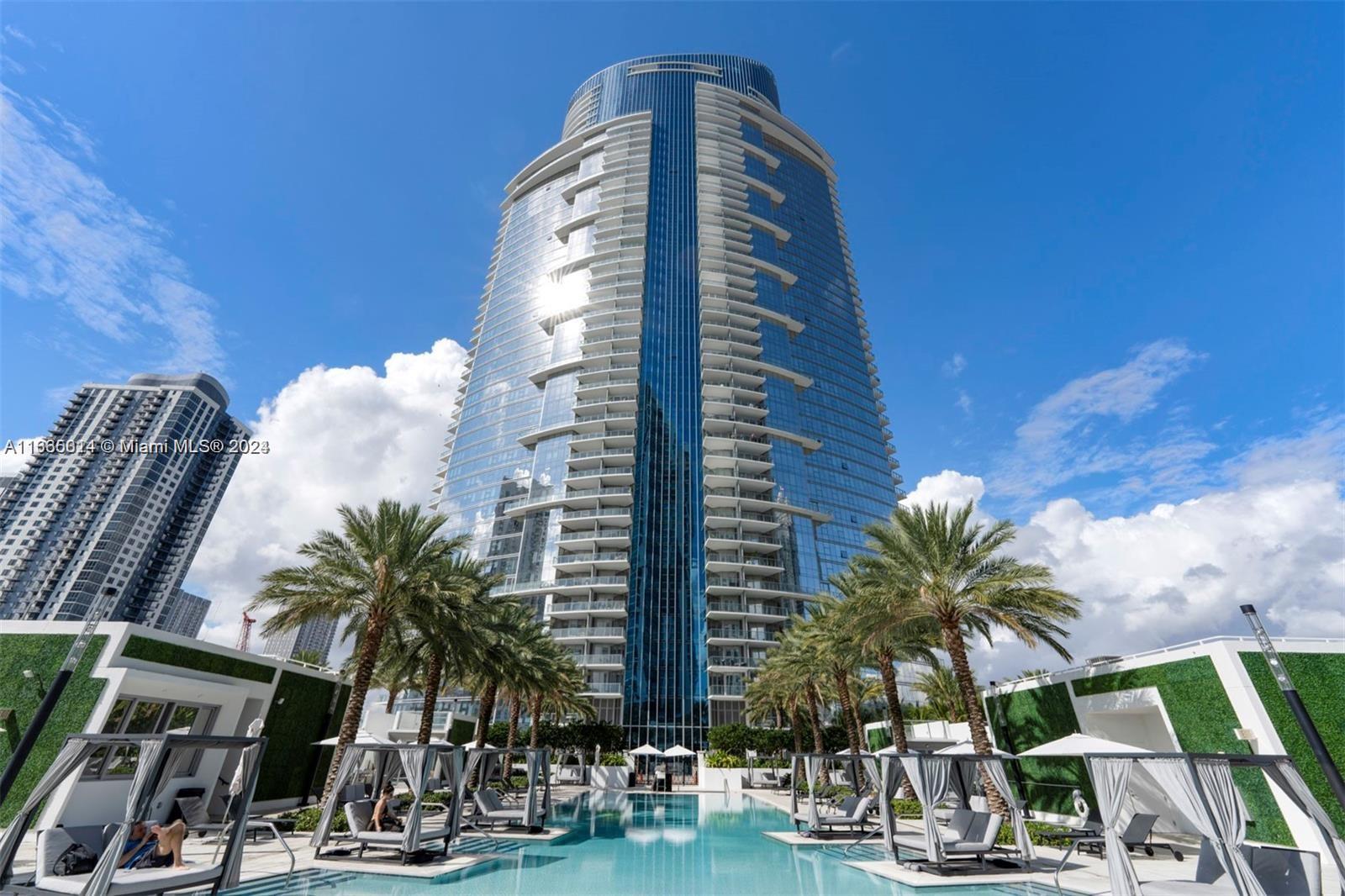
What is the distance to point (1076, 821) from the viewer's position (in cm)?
2034

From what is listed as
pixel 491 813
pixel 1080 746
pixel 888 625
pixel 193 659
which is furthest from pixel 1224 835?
pixel 193 659

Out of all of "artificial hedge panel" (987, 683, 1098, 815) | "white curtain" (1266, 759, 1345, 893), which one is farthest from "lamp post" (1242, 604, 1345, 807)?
"artificial hedge panel" (987, 683, 1098, 815)

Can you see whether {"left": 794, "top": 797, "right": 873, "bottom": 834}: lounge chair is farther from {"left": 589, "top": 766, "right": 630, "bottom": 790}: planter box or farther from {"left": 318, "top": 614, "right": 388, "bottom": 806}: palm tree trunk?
{"left": 589, "top": 766, "right": 630, "bottom": 790}: planter box

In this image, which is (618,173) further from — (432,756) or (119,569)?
(119,569)

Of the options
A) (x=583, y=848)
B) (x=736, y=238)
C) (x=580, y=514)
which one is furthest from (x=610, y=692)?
(x=736, y=238)

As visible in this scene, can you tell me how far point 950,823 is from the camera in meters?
16.3

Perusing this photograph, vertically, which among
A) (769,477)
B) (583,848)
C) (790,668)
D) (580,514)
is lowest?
(583,848)

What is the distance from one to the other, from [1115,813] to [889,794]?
625 cm

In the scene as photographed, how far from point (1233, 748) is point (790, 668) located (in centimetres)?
2193

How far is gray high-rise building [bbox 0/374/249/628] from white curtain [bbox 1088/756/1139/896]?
104 metres

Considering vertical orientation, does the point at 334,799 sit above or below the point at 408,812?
above

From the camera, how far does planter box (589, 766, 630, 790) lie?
156 ft

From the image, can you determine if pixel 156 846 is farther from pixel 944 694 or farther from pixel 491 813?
pixel 944 694

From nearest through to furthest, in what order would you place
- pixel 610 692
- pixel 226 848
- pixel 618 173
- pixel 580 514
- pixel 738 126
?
pixel 226 848, pixel 610 692, pixel 580 514, pixel 618 173, pixel 738 126
